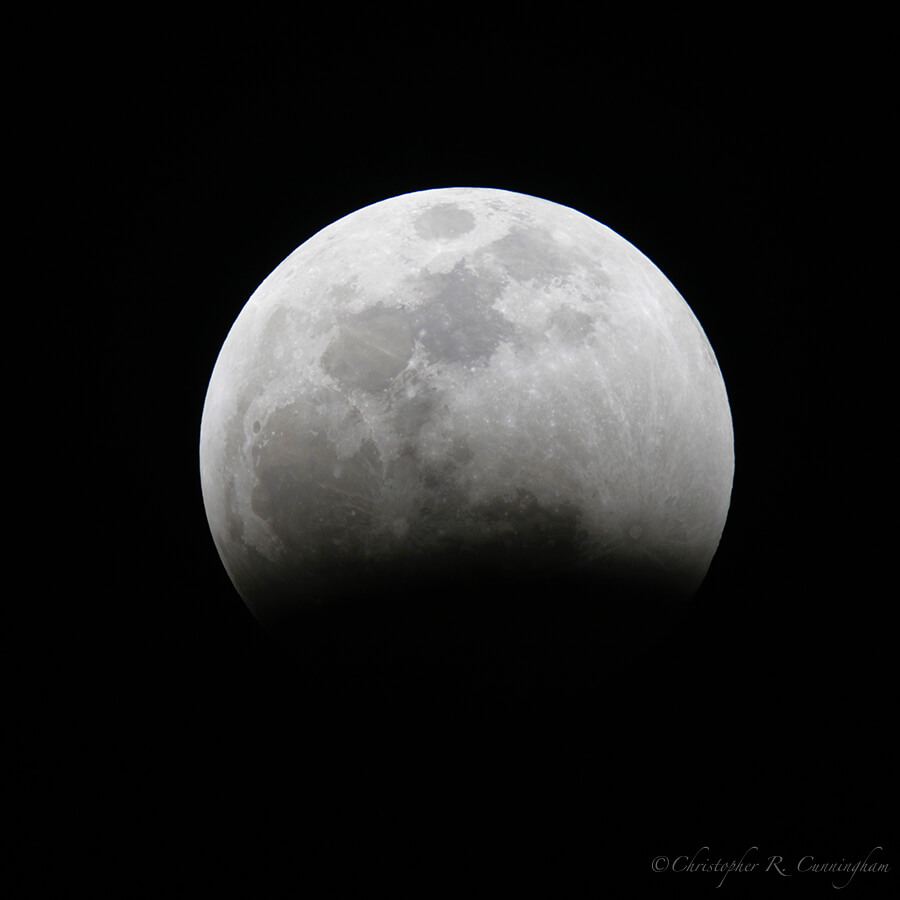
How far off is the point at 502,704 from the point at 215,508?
155 cm

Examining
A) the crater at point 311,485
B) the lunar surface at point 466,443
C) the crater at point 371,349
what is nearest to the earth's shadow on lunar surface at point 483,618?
the lunar surface at point 466,443

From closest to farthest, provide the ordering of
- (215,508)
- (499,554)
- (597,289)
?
(499,554) → (597,289) → (215,508)

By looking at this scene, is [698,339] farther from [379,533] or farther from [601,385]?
[379,533]

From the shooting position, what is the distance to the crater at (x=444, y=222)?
17.3 feet

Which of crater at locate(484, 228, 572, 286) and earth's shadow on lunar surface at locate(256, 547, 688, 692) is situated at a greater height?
crater at locate(484, 228, 572, 286)

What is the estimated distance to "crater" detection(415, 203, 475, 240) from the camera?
5.26 m

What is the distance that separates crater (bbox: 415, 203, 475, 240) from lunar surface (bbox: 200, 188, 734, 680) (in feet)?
0.04

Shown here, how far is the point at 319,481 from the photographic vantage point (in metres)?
4.99

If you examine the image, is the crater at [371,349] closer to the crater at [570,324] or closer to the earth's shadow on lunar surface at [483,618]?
the crater at [570,324]

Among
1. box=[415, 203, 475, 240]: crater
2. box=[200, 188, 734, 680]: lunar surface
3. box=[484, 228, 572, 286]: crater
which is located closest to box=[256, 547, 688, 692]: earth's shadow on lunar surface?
box=[200, 188, 734, 680]: lunar surface

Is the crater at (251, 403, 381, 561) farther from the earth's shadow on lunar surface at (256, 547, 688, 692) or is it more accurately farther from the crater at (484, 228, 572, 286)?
the crater at (484, 228, 572, 286)

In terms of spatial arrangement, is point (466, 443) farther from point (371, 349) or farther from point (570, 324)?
point (570, 324)

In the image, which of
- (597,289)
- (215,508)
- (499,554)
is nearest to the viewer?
(499,554)

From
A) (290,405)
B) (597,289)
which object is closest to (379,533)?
(290,405)
